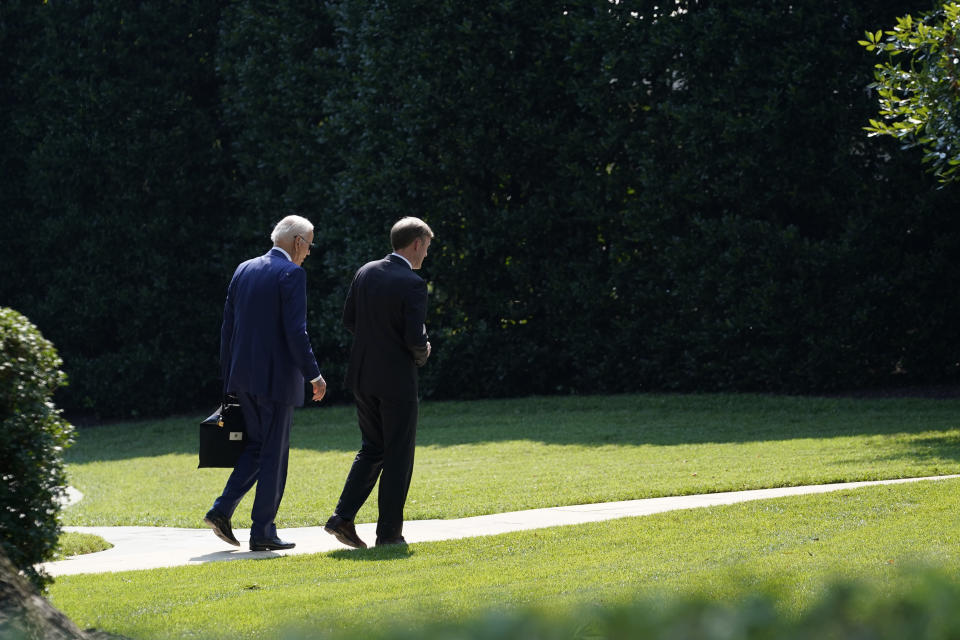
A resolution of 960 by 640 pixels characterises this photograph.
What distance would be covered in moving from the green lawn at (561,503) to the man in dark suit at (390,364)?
1.20ft

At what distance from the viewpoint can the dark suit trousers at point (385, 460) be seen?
8156mm

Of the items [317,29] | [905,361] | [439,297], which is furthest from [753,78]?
[317,29]

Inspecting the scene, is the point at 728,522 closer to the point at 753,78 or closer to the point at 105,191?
the point at 753,78

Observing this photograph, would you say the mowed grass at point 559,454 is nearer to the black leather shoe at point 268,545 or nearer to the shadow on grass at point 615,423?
the shadow on grass at point 615,423

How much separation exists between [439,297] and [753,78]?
6520 mm

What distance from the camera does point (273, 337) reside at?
837cm

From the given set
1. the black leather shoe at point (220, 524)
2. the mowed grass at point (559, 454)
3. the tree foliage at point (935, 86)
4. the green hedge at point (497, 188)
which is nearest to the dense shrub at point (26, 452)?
the black leather shoe at point (220, 524)

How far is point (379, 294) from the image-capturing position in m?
8.12

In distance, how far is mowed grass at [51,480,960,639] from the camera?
5.80 metres

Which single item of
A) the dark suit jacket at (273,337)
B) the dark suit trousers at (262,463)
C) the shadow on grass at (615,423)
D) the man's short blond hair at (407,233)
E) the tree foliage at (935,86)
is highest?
the tree foliage at (935,86)

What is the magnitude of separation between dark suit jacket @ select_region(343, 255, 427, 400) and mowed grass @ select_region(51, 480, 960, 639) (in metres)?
1.17

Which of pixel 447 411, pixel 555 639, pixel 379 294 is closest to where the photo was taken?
pixel 555 639

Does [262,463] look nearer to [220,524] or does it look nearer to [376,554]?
[220,524]

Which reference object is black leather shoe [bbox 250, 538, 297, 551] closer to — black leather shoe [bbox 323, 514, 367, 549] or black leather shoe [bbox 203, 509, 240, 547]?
black leather shoe [bbox 203, 509, 240, 547]
